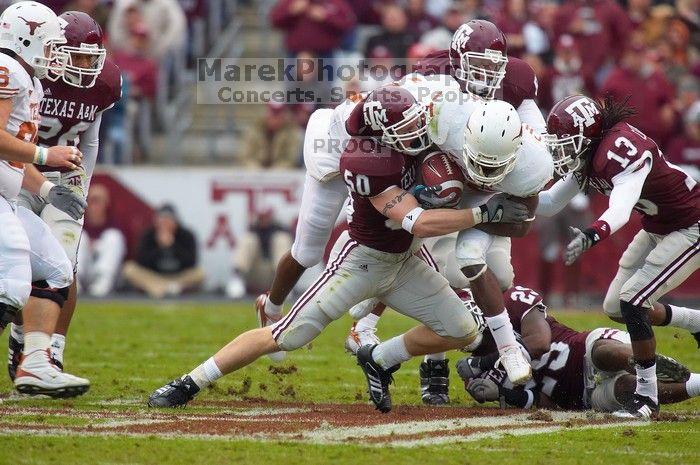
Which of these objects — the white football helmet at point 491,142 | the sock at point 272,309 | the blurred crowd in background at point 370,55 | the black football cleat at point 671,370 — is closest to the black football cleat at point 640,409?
the black football cleat at point 671,370

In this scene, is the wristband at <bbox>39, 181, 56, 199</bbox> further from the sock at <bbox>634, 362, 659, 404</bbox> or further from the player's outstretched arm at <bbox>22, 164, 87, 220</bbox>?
the sock at <bbox>634, 362, 659, 404</bbox>

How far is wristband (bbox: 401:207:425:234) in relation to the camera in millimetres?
5355

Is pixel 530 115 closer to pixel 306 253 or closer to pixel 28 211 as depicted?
pixel 306 253

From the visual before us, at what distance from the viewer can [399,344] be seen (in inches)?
232

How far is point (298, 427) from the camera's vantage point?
5312 mm

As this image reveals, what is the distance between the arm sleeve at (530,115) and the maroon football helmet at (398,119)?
4.35 feet

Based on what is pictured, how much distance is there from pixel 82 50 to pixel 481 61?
6.73 ft

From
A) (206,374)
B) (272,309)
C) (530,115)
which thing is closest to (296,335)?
(206,374)

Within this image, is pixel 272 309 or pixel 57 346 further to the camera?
pixel 272 309

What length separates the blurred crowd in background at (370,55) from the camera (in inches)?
475

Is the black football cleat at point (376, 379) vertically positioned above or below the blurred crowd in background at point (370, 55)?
below

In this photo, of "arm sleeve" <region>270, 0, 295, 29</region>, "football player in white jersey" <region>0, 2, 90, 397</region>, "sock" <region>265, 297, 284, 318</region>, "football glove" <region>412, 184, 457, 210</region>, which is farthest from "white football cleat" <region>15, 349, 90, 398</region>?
"arm sleeve" <region>270, 0, 295, 29</region>

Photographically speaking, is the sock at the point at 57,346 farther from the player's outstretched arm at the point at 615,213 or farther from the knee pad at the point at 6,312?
the player's outstretched arm at the point at 615,213

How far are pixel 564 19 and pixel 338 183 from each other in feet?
23.0
